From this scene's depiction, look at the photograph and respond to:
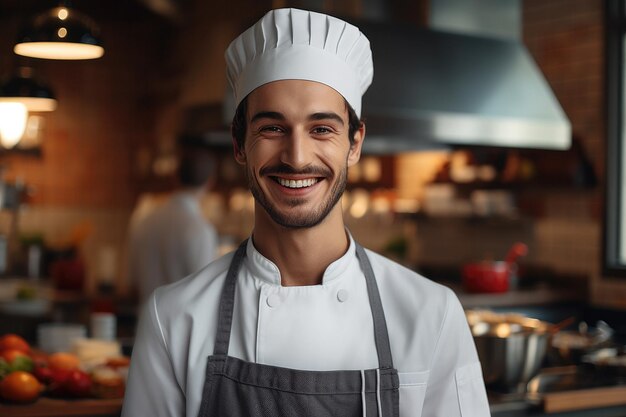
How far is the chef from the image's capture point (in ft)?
6.15

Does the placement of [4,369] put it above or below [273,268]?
below

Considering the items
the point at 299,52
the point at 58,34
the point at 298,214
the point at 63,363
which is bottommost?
the point at 63,363

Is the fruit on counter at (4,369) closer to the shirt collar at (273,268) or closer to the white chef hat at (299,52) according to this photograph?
the shirt collar at (273,268)

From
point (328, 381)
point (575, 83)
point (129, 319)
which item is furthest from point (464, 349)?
point (575, 83)

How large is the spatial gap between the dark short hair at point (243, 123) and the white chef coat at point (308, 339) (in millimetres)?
284

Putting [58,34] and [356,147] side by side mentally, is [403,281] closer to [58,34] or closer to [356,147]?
[356,147]

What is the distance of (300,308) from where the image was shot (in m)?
1.94

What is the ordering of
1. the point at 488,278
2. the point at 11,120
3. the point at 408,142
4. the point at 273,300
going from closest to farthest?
1. the point at 273,300
2. the point at 11,120
3. the point at 488,278
4. the point at 408,142

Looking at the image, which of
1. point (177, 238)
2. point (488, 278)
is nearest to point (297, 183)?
point (177, 238)

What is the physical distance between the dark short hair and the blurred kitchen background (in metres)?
1.65

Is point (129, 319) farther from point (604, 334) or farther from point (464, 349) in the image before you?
point (464, 349)

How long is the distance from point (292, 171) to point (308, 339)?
14.9 inches

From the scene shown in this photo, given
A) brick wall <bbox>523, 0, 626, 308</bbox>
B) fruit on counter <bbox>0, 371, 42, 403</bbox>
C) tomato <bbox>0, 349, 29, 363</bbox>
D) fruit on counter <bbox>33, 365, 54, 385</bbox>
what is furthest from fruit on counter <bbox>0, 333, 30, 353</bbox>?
brick wall <bbox>523, 0, 626, 308</bbox>

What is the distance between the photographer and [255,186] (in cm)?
190
